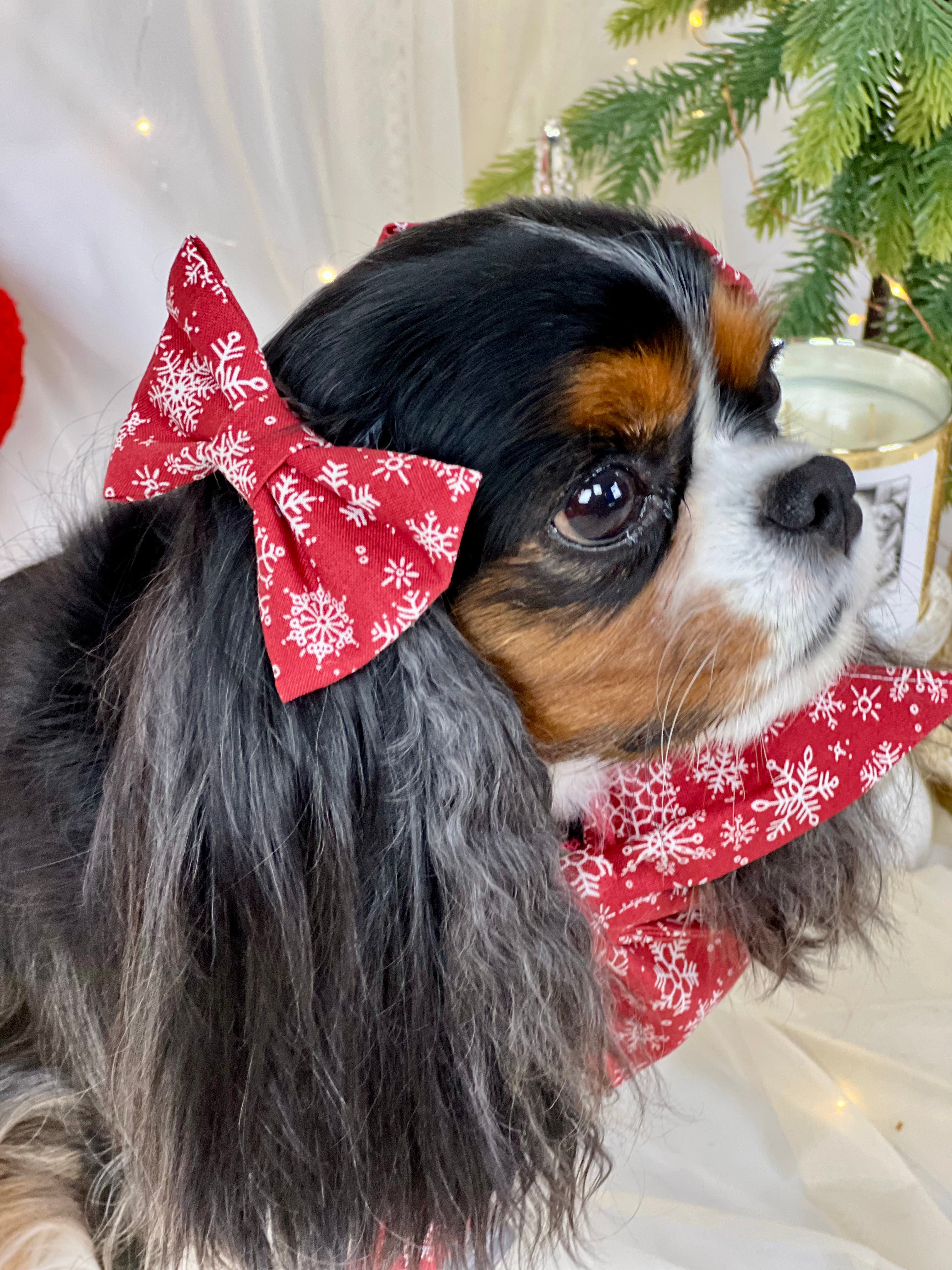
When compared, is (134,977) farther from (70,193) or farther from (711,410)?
(70,193)

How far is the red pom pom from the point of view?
1203mm

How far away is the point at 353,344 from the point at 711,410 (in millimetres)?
230

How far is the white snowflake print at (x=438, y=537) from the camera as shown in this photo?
641 mm

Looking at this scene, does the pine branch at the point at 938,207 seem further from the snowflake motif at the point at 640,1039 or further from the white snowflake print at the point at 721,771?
the snowflake motif at the point at 640,1039

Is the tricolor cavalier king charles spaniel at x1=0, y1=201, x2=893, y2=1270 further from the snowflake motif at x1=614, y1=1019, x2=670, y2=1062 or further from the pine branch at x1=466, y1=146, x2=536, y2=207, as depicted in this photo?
the pine branch at x1=466, y1=146, x2=536, y2=207

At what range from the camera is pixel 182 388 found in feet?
2.40

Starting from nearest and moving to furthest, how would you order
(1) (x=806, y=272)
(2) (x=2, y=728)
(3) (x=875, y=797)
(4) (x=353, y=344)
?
(4) (x=353, y=344) → (2) (x=2, y=728) → (3) (x=875, y=797) → (1) (x=806, y=272)

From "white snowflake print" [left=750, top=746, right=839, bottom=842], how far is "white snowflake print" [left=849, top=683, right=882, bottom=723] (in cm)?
5

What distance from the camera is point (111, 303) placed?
1364 mm

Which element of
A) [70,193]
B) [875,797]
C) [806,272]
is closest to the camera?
[875,797]

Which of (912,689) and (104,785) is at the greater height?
(104,785)

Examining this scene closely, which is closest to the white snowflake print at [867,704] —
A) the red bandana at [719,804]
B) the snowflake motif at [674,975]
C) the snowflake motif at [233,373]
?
the red bandana at [719,804]

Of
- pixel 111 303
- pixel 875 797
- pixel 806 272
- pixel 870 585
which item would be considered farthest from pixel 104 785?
pixel 806 272

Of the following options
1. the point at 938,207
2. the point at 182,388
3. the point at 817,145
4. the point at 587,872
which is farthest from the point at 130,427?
the point at 938,207
